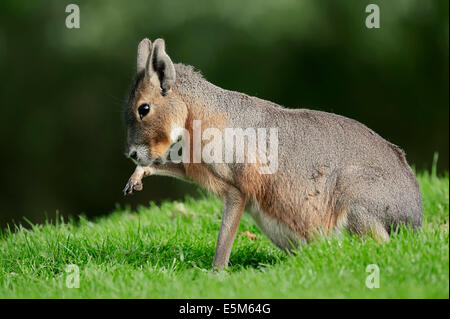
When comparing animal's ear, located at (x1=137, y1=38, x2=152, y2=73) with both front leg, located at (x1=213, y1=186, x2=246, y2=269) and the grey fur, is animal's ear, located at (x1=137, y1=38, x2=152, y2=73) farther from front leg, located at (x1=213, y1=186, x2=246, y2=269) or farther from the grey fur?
front leg, located at (x1=213, y1=186, x2=246, y2=269)

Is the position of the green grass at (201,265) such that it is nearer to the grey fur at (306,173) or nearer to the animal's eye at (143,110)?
the grey fur at (306,173)

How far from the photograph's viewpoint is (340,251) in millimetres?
4375

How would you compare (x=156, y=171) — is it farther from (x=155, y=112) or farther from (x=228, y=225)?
(x=228, y=225)

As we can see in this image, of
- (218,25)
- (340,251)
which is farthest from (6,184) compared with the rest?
(340,251)

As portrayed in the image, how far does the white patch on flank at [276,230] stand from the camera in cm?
481

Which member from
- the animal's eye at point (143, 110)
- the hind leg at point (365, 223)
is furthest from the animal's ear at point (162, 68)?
the hind leg at point (365, 223)

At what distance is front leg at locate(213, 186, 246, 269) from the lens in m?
4.73

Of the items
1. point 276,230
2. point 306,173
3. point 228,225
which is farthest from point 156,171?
point 306,173

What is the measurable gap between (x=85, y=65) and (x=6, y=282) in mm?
6577

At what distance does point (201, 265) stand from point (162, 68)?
1.46m

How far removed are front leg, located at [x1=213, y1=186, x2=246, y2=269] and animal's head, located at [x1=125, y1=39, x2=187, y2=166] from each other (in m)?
0.60

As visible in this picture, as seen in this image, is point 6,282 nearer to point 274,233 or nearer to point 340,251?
point 274,233

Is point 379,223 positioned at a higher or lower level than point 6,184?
higher

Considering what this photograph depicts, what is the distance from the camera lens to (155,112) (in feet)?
15.8
